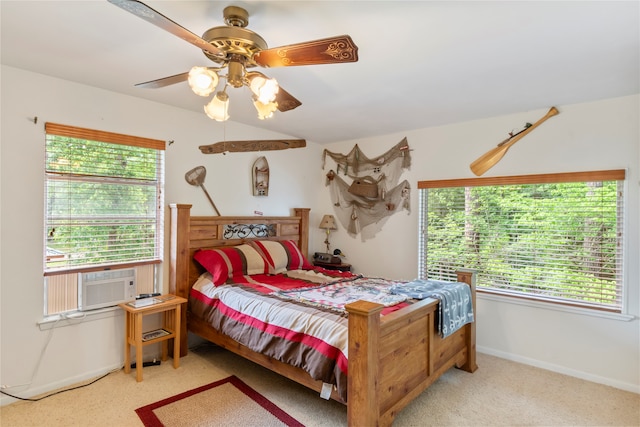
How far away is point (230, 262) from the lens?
3318 mm

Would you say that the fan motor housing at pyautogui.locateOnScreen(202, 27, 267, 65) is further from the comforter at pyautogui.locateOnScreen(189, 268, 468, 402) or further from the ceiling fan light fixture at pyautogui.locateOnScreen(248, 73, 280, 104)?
the comforter at pyautogui.locateOnScreen(189, 268, 468, 402)

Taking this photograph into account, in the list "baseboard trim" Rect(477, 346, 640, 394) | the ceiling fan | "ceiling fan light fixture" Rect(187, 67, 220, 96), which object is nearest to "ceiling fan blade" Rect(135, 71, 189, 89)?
the ceiling fan

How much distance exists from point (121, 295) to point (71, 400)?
825 millimetres

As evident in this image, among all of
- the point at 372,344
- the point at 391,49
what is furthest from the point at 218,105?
the point at 372,344

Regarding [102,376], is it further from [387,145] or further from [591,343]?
[591,343]

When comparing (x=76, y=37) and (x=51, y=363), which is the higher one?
(x=76, y=37)

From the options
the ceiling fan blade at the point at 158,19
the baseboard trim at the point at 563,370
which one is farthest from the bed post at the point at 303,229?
the ceiling fan blade at the point at 158,19

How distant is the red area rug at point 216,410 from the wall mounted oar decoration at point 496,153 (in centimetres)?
282

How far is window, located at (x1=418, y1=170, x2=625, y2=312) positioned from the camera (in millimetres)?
2961

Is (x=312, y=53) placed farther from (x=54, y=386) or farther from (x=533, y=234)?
(x=54, y=386)

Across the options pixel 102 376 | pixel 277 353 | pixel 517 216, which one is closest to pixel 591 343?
pixel 517 216

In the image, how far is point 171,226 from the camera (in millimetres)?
3318

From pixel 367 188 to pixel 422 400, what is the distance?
2.47 meters

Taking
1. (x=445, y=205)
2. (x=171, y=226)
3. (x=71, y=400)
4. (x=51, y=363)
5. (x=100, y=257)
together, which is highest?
(x=445, y=205)
